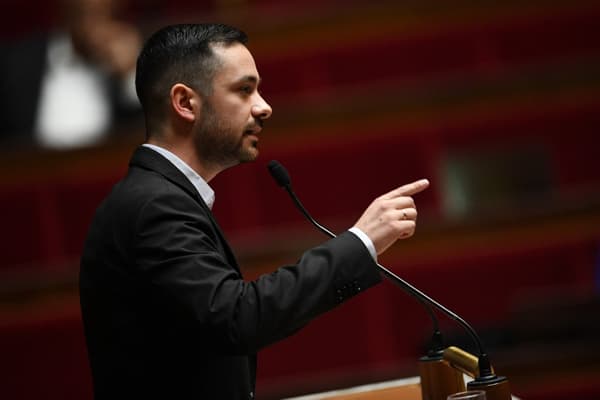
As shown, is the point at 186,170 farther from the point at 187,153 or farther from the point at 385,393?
the point at 385,393

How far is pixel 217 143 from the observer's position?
19.4 inches

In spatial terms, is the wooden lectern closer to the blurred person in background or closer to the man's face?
the man's face

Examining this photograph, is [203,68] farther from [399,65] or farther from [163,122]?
[399,65]

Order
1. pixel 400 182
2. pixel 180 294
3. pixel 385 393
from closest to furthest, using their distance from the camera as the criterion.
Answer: pixel 180 294, pixel 385 393, pixel 400 182

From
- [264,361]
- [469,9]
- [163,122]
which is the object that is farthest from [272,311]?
[469,9]

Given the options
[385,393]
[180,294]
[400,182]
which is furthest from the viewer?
[400,182]

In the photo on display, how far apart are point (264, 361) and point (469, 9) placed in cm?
48

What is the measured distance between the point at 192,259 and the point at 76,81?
80 cm

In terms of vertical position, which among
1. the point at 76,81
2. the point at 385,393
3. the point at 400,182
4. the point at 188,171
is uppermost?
the point at 76,81

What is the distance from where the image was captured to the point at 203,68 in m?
0.49

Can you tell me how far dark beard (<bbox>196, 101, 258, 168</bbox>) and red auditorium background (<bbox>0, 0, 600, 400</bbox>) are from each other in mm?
523

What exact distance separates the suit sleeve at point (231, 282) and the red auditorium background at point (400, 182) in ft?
1.83

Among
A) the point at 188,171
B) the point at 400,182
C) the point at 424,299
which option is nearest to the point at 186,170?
the point at 188,171

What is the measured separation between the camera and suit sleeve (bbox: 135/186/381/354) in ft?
1.39
